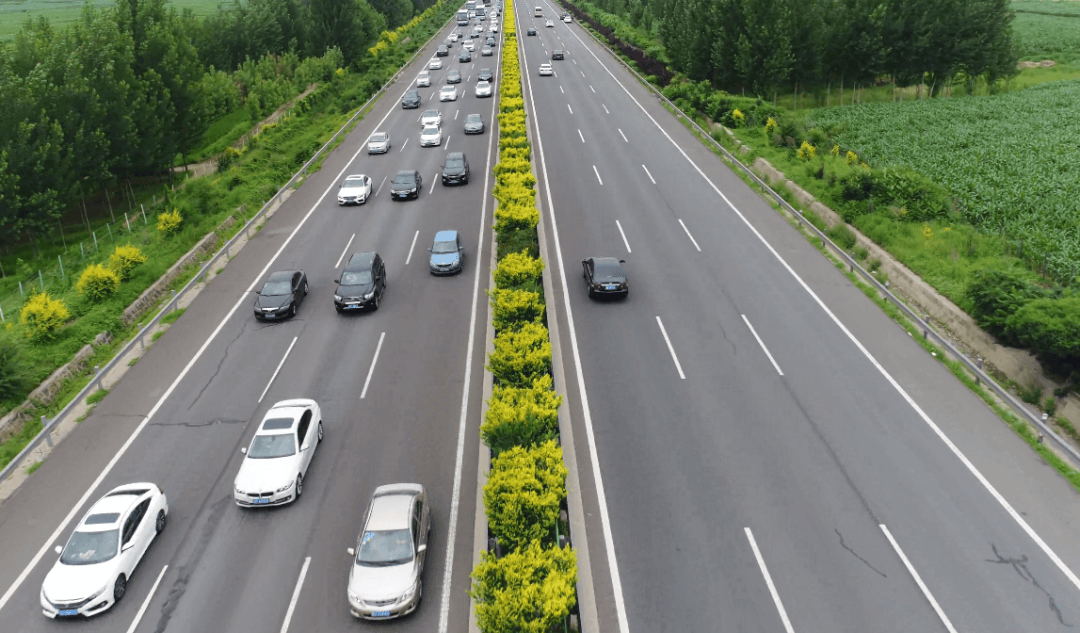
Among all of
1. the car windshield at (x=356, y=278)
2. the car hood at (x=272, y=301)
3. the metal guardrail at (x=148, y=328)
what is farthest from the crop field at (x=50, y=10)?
the car windshield at (x=356, y=278)

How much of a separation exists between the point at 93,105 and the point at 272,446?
111 ft

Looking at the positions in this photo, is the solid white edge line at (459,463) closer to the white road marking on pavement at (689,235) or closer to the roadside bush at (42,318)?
the white road marking on pavement at (689,235)

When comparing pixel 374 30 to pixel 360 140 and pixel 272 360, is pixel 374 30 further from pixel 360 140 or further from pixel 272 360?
pixel 272 360

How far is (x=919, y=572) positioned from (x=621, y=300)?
49.5 feet

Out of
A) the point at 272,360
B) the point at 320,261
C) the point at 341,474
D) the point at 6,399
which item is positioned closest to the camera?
the point at 341,474

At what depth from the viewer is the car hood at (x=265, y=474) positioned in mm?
17516

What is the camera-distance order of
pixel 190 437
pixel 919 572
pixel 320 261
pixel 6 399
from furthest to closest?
pixel 320 261
pixel 6 399
pixel 190 437
pixel 919 572

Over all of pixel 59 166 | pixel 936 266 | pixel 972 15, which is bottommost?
pixel 936 266

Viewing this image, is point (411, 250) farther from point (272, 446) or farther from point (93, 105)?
point (93, 105)

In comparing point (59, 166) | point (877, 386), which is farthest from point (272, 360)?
point (59, 166)

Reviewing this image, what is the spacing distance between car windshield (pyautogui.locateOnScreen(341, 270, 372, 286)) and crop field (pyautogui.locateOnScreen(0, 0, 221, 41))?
317ft

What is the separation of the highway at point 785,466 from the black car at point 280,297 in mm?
10340

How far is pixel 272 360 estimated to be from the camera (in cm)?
2462

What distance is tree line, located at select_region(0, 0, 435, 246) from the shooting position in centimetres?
3606
